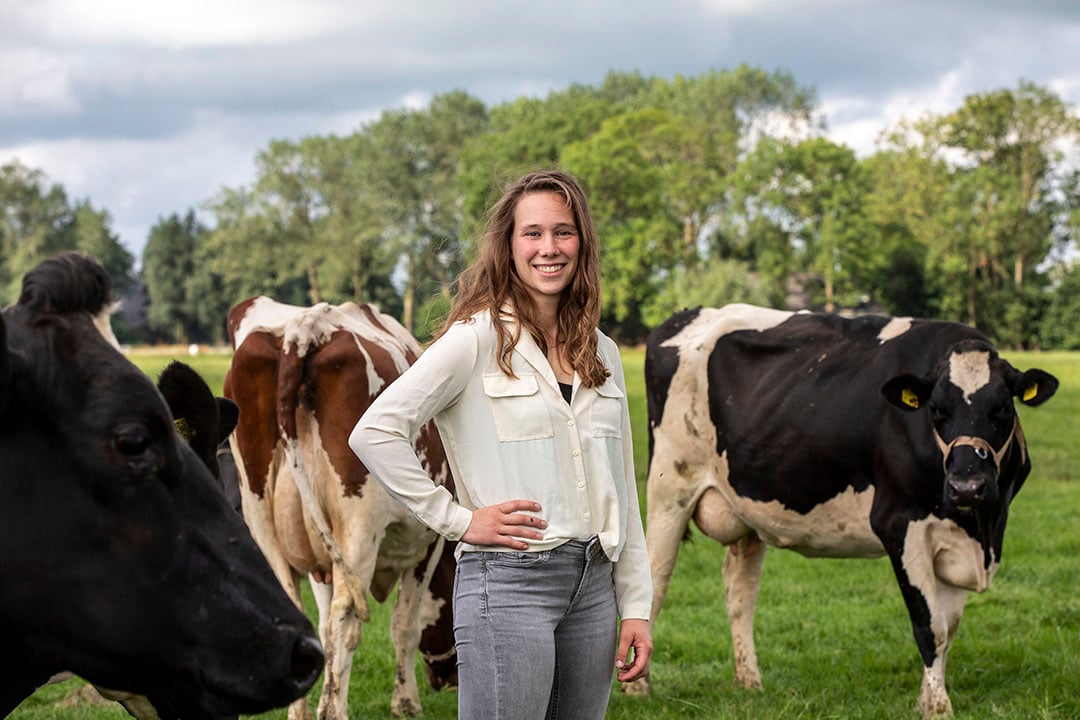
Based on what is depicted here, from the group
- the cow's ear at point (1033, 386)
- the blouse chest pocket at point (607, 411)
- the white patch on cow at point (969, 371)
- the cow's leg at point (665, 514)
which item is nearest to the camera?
the blouse chest pocket at point (607, 411)

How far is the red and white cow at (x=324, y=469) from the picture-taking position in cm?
665

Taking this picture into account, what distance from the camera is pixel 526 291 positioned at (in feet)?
12.4

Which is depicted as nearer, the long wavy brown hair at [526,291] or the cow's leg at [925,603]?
the long wavy brown hair at [526,291]

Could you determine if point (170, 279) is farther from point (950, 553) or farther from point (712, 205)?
point (950, 553)

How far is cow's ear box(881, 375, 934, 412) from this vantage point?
696cm

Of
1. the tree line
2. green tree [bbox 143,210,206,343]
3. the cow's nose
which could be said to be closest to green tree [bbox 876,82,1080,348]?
the tree line

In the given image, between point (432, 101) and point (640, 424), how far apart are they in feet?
187

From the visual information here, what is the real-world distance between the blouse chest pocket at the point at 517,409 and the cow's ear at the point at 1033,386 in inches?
Result: 169

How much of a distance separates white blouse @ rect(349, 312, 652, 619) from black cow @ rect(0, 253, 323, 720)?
3.27 feet

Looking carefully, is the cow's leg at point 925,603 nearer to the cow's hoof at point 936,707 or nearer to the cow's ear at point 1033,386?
the cow's hoof at point 936,707

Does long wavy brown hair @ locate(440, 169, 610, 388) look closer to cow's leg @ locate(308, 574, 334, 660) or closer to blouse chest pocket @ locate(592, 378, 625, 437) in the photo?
blouse chest pocket @ locate(592, 378, 625, 437)

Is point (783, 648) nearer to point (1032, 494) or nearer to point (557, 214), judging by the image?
point (557, 214)

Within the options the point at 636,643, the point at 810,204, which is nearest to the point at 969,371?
the point at 636,643

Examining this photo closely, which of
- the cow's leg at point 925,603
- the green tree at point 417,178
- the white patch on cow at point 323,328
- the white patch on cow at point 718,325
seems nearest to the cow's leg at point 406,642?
the white patch on cow at point 323,328
